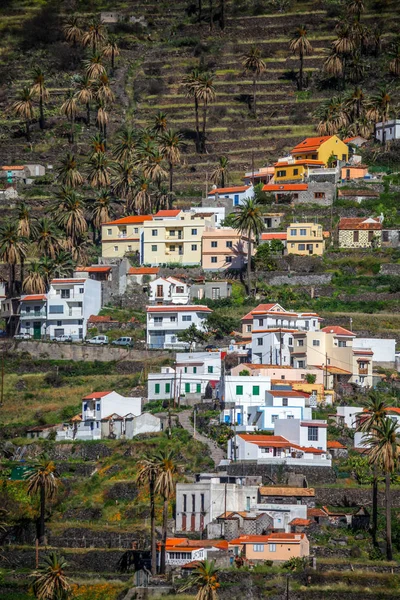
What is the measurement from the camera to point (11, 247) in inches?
5625

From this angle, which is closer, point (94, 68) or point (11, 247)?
point (11, 247)

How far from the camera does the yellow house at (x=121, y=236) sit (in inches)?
6038

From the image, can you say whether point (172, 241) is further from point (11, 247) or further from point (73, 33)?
point (73, 33)

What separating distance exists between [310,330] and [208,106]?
53.2 m

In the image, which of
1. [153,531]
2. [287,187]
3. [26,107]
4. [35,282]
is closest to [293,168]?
[287,187]

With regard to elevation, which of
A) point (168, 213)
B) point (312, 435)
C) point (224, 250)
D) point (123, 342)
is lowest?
point (312, 435)

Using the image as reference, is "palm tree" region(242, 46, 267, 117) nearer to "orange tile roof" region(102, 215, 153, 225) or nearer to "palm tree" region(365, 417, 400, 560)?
"orange tile roof" region(102, 215, 153, 225)

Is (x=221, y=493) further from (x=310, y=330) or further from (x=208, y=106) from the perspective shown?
(x=208, y=106)

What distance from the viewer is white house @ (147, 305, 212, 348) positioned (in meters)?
138

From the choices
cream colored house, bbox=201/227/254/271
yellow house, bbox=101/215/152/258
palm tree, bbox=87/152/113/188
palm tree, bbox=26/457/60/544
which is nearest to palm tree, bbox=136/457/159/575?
palm tree, bbox=26/457/60/544

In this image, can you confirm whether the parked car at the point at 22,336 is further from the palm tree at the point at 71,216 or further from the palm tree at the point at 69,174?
the palm tree at the point at 69,174

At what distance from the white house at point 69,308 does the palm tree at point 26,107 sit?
136 ft

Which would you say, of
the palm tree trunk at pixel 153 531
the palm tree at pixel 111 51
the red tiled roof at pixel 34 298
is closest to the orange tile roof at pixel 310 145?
the palm tree at pixel 111 51

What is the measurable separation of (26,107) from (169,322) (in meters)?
→ 48.7
